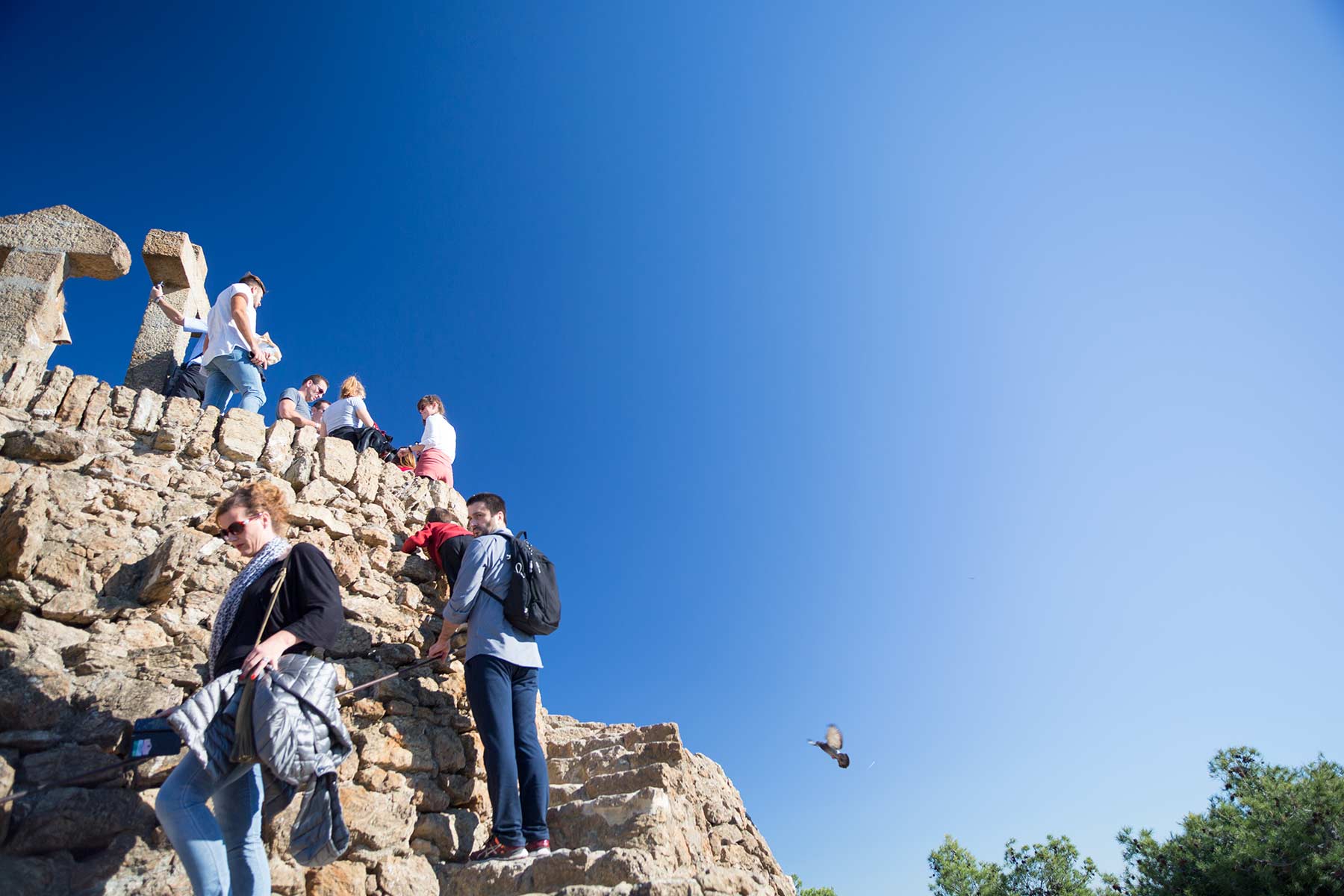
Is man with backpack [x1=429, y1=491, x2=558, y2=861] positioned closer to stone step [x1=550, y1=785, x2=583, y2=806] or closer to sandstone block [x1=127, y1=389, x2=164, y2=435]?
stone step [x1=550, y1=785, x2=583, y2=806]

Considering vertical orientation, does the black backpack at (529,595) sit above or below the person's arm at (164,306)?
below

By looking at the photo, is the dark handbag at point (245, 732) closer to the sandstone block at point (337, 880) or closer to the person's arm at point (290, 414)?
the sandstone block at point (337, 880)

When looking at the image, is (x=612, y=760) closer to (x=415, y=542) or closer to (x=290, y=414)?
(x=415, y=542)

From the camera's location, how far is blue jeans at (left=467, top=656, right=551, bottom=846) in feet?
12.4

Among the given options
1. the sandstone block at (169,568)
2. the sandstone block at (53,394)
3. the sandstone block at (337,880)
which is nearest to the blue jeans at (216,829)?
the sandstone block at (337,880)

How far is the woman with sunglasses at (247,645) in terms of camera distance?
106 inches

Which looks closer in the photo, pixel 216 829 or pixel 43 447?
pixel 216 829

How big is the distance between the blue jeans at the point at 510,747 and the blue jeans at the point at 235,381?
3625mm

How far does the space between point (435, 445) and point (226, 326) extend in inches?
80.0

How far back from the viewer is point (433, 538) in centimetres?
572

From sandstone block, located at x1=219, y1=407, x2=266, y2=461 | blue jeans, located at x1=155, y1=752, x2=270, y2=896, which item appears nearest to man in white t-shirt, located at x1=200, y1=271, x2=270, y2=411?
sandstone block, located at x1=219, y1=407, x2=266, y2=461

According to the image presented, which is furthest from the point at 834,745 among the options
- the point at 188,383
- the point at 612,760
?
the point at 188,383

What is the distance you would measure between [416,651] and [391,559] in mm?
869

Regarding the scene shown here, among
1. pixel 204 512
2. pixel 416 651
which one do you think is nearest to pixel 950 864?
pixel 416 651
